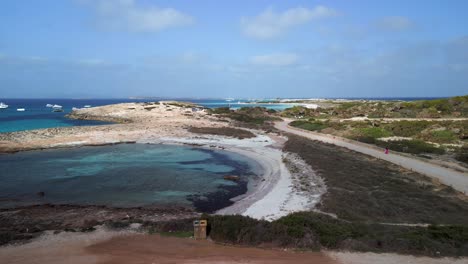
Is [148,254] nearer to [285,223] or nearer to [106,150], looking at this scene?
[285,223]

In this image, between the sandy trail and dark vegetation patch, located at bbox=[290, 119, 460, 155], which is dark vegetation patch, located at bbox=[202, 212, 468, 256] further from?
dark vegetation patch, located at bbox=[290, 119, 460, 155]

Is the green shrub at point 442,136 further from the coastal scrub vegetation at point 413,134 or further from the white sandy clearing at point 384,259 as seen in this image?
the white sandy clearing at point 384,259

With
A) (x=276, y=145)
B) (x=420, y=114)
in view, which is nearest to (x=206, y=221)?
(x=276, y=145)

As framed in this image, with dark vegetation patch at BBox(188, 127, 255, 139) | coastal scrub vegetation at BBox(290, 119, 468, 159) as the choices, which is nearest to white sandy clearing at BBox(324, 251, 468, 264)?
coastal scrub vegetation at BBox(290, 119, 468, 159)

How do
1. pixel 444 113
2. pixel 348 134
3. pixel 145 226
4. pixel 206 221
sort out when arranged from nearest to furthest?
1. pixel 206 221
2. pixel 145 226
3. pixel 348 134
4. pixel 444 113

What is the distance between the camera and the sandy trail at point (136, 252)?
9.75 m

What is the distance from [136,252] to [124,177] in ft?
42.5

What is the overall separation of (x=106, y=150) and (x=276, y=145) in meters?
18.9

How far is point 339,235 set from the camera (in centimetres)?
1105

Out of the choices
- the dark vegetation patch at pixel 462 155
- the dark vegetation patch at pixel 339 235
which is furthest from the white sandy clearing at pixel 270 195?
the dark vegetation patch at pixel 462 155

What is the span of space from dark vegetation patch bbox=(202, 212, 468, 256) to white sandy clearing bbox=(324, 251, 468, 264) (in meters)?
0.29

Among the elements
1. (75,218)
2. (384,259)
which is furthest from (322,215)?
(75,218)

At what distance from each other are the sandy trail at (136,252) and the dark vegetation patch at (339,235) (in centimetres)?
59

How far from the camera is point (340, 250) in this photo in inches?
410
